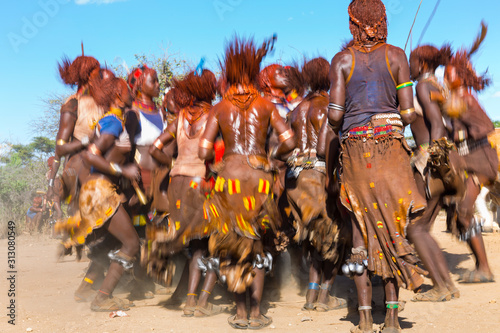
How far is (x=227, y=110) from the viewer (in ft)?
13.5

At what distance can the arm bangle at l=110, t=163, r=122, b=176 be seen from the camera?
4824mm

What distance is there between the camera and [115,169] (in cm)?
485

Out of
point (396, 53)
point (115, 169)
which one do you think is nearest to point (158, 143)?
point (115, 169)

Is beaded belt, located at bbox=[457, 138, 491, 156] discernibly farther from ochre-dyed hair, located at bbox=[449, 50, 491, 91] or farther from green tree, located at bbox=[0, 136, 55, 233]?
green tree, located at bbox=[0, 136, 55, 233]

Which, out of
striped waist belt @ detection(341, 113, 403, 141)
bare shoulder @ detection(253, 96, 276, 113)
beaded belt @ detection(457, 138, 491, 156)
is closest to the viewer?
striped waist belt @ detection(341, 113, 403, 141)

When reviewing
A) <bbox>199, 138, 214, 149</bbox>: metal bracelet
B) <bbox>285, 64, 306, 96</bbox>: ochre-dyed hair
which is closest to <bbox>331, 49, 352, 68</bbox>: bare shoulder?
<bbox>199, 138, 214, 149</bbox>: metal bracelet

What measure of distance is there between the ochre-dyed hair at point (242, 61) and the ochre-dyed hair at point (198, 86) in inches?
31.7

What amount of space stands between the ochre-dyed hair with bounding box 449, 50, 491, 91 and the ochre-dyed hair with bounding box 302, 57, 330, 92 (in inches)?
58.0

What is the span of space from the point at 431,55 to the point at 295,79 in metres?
1.47

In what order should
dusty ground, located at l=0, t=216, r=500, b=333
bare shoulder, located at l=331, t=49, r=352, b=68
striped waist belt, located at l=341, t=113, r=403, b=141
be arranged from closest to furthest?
striped waist belt, located at l=341, t=113, r=403, b=141
bare shoulder, located at l=331, t=49, r=352, b=68
dusty ground, located at l=0, t=216, r=500, b=333

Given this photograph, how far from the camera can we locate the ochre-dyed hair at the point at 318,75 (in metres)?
5.04

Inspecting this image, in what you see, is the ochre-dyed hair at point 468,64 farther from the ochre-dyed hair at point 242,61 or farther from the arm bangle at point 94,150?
the arm bangle at point 94,150

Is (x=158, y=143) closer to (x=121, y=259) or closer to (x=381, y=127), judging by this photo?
(x=121, y=259)

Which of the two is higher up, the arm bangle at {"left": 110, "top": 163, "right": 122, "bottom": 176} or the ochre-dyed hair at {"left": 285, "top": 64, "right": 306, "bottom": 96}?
the ochre-dyed hair at {"left": 285, "top": 64, "right": 306, "bottom": 96}
